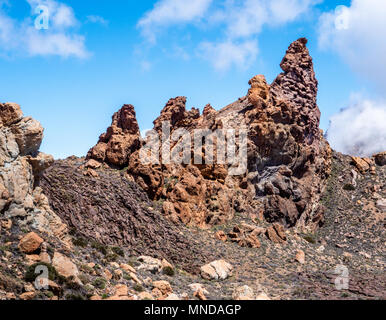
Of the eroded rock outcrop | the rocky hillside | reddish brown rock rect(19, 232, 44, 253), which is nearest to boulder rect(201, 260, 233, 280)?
the rocky hillside

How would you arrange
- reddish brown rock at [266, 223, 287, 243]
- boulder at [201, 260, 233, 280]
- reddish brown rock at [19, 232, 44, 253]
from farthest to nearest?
reddish brown rock at [266, 223, 287, 243], boulder at [201, 260, 233, 280], reddish brown rock at [19, 232, 44, 253]

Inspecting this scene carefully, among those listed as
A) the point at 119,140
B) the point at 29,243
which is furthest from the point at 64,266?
the point at 119,140

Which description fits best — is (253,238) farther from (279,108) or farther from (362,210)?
(362,210)

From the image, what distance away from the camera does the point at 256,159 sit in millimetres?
58812

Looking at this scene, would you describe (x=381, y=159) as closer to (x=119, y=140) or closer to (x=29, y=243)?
(x=119, y=140)

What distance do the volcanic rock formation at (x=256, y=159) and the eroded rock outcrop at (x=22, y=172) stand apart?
62.3ft

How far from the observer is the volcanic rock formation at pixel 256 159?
47.9 m

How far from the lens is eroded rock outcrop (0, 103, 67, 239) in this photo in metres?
25.0

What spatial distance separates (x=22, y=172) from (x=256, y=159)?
40.0m

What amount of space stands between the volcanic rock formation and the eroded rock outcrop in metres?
19.0

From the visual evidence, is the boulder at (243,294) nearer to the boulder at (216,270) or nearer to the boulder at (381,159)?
the boulder at (216,270)

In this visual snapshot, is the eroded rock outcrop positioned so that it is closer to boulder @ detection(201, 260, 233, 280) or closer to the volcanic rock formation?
boulder @ detection(201, 260, 233, 280)
